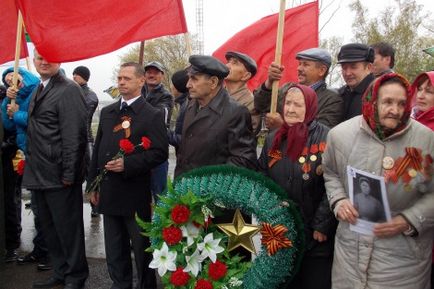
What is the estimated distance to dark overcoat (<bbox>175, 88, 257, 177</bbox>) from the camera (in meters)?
3.38

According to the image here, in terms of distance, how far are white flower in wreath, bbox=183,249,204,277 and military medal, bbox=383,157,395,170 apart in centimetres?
121

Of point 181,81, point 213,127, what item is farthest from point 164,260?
point 181,81

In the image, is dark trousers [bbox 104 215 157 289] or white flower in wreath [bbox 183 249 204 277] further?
dark trousers [bbox 104 215 157 289]

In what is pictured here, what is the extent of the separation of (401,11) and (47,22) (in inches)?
964

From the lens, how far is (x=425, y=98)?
9.46ft

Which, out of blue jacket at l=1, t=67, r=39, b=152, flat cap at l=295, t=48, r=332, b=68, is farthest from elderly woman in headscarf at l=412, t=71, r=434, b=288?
blue jacket at l=1, t=67, r=39, b=152

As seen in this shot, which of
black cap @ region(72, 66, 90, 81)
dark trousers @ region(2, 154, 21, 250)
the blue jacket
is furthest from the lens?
black cap @ region(72, 66, 90, 81)

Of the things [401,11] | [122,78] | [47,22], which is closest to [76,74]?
[47,22]

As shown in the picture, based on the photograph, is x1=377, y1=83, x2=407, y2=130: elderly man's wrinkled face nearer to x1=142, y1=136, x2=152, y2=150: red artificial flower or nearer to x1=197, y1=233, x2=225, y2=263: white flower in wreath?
x1=197, y1=233, x2=225, y2=263: white flower in wreath

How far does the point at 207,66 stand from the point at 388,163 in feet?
5.17

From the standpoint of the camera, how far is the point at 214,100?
3.52 metres

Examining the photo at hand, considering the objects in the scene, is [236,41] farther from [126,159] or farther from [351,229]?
[351,229]

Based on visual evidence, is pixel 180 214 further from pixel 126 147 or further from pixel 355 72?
pixel 355 72

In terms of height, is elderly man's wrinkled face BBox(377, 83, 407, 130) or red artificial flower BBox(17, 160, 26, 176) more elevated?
elderly man's wrinkled face BBox(377, 83, 407, 130)
